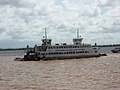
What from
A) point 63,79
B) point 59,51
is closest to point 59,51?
point 59,51

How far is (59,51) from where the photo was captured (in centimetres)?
12244

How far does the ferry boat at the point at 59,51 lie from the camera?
12106cm

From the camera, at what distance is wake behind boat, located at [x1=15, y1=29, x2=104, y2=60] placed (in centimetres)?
12106

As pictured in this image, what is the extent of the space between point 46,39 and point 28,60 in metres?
11.3

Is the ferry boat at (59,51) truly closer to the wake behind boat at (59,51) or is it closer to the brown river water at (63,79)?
the wake behind boat at (59,51)

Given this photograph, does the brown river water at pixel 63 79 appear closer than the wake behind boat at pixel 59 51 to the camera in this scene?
Yes

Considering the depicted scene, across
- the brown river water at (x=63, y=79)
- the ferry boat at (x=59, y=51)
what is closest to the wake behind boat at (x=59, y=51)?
the ferry boat at (x=59, y=51)

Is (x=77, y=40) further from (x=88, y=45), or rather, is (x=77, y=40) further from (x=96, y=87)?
(x=96, y=87)

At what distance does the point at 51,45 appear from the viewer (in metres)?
123

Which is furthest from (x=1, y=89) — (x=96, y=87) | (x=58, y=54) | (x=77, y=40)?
(x=77, y=40)

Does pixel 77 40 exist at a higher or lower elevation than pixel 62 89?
higher

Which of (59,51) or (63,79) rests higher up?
(59,51)

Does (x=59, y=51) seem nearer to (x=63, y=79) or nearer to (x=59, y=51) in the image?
(x=59, y=51)

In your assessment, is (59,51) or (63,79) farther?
(59,51)
